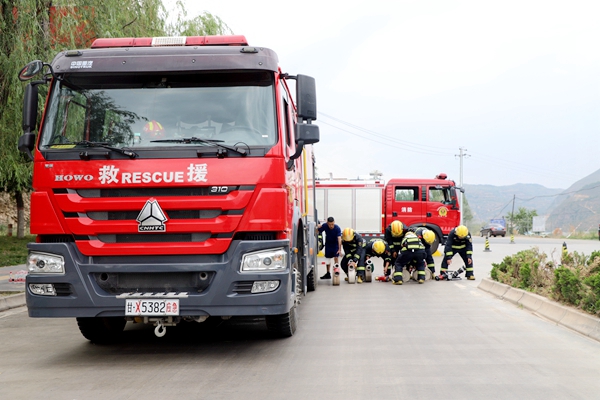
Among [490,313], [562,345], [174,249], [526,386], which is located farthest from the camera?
[490,313]

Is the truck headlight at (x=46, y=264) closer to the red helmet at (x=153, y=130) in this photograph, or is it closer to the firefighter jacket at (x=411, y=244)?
the red helmet at (x=153, y=130)

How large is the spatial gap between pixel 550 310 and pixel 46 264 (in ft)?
22.9

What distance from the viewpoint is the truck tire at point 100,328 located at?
26.2 feet

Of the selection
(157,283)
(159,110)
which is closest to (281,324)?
(157,283)

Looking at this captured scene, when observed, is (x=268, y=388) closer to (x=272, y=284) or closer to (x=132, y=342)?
(x=272, y=284)

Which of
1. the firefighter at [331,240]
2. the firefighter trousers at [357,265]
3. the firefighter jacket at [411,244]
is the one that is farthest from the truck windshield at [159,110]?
the firefighter at [331,240]

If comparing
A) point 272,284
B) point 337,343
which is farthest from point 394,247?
point 272,284

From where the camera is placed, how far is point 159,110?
7.08 meters

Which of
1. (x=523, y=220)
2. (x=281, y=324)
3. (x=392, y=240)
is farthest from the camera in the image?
(x=523, y=220)

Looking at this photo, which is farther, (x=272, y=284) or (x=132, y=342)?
(x=132, y=342)

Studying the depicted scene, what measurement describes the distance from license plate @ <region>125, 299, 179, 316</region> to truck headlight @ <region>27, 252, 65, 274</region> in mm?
779

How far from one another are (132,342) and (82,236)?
203 cm

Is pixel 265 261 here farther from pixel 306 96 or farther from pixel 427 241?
pixel 427 241

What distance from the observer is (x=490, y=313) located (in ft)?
34.2
